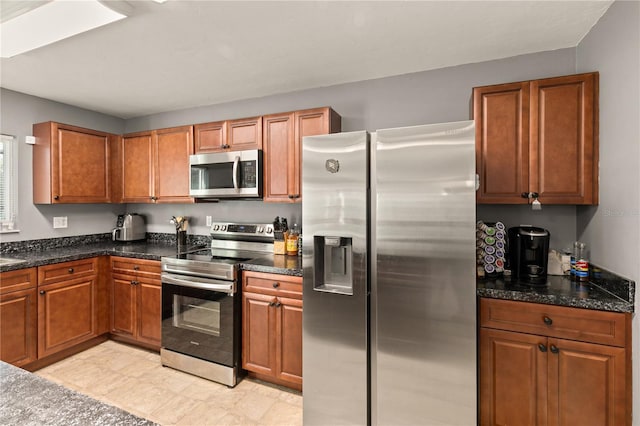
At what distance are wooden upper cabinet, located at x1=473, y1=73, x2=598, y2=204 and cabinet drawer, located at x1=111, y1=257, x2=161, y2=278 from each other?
2.83m

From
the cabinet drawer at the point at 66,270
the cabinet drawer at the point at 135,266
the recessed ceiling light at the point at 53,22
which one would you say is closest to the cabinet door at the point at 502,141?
the recessed ceiling light at the point at 53,22

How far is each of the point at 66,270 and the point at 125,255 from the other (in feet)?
1.57

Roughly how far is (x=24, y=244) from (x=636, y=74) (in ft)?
16.0

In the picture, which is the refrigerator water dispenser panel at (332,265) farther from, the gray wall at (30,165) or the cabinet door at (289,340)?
the gray wall at (30,165)

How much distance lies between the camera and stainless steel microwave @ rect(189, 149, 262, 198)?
9.31ft

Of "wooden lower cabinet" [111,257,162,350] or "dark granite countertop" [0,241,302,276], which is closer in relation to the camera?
"dark granite countertop" [0,241,302,276]

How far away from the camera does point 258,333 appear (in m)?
2.47

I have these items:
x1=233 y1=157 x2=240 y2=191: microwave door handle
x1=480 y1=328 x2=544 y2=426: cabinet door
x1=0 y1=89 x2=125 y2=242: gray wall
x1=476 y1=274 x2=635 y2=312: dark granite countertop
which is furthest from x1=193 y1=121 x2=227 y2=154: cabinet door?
x1=480 y1=328 x2=544 y2=426: cabinet door

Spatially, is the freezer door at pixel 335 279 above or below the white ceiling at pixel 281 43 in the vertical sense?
below

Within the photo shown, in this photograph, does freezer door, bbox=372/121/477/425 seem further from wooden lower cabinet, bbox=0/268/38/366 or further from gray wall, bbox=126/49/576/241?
wooden lower cabinet, bbox=0/268/38/366

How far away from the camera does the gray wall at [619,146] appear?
1.54 meters

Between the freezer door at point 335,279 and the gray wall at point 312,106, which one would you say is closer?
the freezer door at point 335,279

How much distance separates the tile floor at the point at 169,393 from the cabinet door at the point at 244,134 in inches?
80.5

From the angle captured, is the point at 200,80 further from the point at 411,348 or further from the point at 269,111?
the point at 411,348
